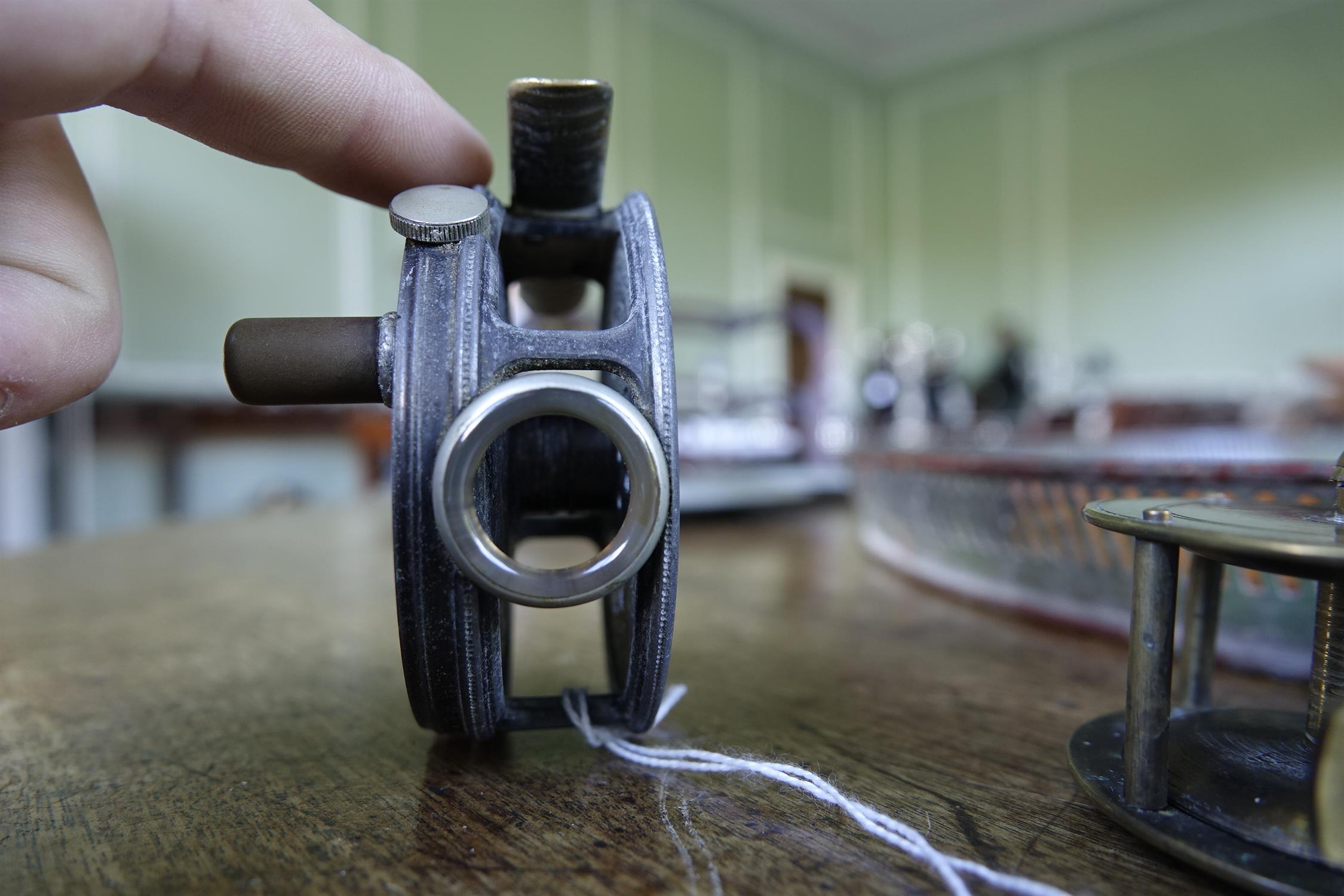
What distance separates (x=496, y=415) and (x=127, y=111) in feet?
0.53

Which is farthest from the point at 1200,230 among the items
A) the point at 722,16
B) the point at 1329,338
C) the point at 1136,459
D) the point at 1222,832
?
the point at 1222,832

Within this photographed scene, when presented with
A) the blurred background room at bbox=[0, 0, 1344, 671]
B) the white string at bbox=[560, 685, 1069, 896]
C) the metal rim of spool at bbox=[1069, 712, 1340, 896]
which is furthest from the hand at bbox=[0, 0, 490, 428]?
the blurred background room at bbox=[0, 0, 1344, 671]

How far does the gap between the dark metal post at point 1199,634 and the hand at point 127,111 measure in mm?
300

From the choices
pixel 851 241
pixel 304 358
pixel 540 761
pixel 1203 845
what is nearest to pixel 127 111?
pixel 304 358

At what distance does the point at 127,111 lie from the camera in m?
0.25

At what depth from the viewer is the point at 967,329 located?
500 centimetres

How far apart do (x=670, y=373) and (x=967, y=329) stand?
5.15 m

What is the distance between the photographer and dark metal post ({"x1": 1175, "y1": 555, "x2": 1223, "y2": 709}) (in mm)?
260

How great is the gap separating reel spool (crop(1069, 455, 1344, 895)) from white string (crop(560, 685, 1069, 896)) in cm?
4

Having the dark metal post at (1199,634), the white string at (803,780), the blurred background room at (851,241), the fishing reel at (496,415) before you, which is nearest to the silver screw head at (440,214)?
the fishing reel at (496,415)

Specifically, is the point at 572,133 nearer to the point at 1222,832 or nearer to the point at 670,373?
the point at 670,373

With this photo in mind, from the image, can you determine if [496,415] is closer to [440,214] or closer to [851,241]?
[440,214]

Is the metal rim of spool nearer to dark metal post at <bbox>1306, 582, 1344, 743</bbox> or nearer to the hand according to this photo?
dark metal post at <bbox>1306, 582, 1344, 743</bbox>

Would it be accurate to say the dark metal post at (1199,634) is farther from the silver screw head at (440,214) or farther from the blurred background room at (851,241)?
the blurred background room at (851,241)
